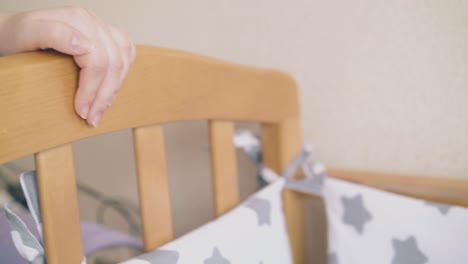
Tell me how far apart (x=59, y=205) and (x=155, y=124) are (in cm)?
14

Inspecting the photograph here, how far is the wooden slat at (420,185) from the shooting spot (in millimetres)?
639

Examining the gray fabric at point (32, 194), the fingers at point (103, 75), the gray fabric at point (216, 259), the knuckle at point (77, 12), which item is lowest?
the gray fabric at point (216, 259)

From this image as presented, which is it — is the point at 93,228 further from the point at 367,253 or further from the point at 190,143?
the point at 367,253

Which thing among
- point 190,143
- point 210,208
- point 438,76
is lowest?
point 210,208

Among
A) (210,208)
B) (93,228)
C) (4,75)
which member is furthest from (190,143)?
(4,75)

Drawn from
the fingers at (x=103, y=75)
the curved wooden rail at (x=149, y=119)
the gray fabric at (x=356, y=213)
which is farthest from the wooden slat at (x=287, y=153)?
the fingers at (x=103, y=75)

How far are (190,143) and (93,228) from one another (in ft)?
0.86

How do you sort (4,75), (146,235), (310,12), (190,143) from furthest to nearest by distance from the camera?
(190,143) → (310,12) → (146,235) → (4,75)

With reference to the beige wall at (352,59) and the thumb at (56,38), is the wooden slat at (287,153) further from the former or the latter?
the thumb at (56,38)

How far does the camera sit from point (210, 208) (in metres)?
0.92

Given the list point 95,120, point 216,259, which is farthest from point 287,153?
point 95,120

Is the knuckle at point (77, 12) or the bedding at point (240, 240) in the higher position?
the knuckle at point (77, 12)

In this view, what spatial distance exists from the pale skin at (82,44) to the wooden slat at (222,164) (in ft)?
0.75

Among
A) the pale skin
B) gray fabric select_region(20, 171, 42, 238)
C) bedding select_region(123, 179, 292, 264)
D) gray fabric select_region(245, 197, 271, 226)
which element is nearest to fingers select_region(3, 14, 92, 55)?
the pale skin
